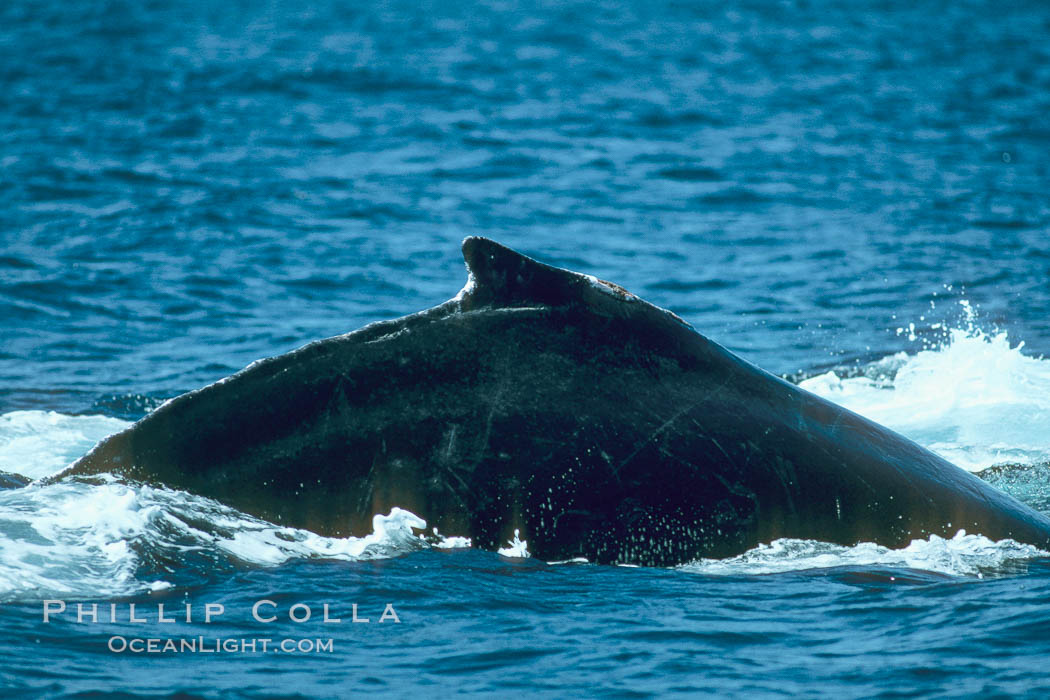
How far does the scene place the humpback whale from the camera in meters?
5.85

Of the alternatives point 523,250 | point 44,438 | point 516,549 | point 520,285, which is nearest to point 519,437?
point 516,549

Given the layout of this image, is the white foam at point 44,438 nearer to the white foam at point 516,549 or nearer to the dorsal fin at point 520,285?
the white foam at point 516,549

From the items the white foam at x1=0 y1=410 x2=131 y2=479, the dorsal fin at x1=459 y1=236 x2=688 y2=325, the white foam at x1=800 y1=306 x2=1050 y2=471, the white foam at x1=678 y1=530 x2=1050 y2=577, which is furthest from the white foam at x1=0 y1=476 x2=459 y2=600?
the white foam at x1=800 y1=306 x2=1050 y2=471

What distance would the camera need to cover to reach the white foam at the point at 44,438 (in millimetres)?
9523

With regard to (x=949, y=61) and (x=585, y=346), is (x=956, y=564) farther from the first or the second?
(x=949, y=61)

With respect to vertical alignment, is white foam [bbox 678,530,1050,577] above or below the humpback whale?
below

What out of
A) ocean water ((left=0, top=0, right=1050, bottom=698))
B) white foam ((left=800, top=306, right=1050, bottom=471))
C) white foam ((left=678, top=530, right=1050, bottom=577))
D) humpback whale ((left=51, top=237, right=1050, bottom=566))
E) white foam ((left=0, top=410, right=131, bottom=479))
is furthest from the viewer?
white foam ((left=800, top=306, right=1050, bottom=471))

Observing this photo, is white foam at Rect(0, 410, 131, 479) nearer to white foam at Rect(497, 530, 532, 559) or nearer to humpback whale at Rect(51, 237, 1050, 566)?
humpback whale at Rect(51, 237, 1050, 566)

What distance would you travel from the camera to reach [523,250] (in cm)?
1922

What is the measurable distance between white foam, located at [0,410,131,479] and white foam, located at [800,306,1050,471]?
667 centimetres

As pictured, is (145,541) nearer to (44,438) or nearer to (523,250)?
(44,438)

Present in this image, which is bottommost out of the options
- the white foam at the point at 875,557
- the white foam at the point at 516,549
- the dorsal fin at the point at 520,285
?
the white foam at the point at 875,557

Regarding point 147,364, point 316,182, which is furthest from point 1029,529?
point 316,182

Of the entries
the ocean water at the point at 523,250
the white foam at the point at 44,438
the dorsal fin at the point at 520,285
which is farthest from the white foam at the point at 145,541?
the white foam at the point at 44,438
